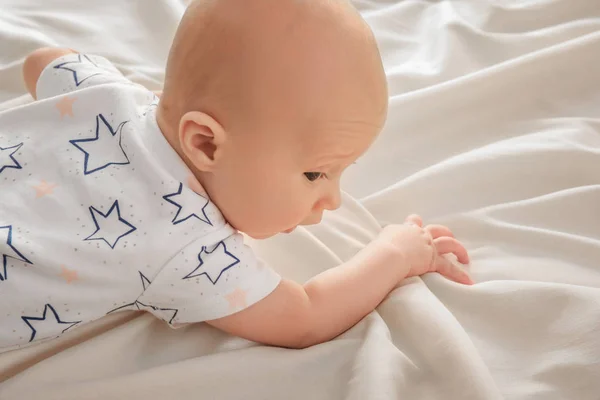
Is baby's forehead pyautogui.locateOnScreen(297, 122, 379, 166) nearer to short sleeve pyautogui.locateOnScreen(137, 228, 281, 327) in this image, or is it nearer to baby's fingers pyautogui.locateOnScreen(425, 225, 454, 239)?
short sleeve pyautogui.locateOnScreen(137, 228, 281, 327)

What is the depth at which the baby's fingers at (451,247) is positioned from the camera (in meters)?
0.85

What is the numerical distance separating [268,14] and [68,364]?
43 centimetres

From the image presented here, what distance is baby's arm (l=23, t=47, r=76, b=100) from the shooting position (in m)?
0.98

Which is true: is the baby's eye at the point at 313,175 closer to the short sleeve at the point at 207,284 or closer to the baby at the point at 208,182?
the baby at the point at 208,182

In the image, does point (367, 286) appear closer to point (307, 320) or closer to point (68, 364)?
point (307, 320)

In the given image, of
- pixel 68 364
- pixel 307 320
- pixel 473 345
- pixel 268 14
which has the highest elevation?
pixel 268 14

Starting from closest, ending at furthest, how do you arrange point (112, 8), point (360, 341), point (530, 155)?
point (360, 341) < point (530, 155) < point (112, 8)

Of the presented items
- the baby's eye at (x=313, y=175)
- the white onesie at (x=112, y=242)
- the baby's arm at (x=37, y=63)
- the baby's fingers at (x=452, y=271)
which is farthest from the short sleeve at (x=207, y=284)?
the baby's arm at (x=37, y=63)

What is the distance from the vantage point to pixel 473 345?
693 millimetres

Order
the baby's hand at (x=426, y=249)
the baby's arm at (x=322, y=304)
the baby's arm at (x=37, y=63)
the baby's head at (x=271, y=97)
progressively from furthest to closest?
the baby's arm at (x=37, y=63) < the baby's hand at (x=426, y=249) < the baby's arm at (x=322, y=304) < the baby's head at (x=271, y=97)

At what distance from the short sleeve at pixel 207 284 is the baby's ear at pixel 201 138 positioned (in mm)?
90

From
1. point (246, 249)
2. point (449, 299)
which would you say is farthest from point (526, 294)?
point (246, 249)

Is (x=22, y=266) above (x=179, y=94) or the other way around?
the other way around

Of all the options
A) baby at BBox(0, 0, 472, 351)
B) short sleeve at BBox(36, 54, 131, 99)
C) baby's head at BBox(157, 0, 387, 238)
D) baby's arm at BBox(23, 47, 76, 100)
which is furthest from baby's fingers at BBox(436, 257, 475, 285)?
baby's arm at BBox(23, 47, 76, 100)
